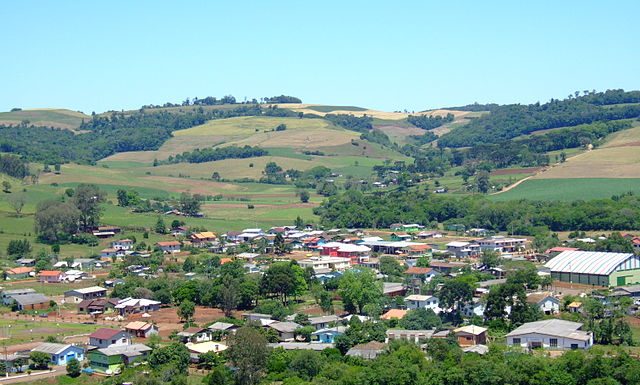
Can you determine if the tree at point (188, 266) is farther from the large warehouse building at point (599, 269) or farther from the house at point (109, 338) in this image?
the large warehouse building at point (599, 269)

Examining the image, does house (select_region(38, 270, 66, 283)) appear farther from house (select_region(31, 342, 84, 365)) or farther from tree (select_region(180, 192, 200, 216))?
tree (select_region(180, 192, 200, 216))

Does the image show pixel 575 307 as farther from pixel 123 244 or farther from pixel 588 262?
pixel 123 244

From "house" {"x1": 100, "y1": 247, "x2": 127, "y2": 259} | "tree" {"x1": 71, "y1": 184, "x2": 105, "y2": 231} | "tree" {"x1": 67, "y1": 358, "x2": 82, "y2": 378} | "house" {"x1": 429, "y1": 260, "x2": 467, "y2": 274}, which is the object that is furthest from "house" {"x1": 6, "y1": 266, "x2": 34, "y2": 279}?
"house" {"x1": 429, "y1": 260, "x2": 467, "y2": 274}

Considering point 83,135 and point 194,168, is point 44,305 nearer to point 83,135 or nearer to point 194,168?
point 194,168

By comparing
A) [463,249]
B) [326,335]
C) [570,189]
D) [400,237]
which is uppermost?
[570,189]

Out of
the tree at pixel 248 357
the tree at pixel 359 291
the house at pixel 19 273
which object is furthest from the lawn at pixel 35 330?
the house at pixel 19 273

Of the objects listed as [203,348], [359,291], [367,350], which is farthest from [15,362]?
[359,291]

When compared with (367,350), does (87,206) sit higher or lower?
higher
